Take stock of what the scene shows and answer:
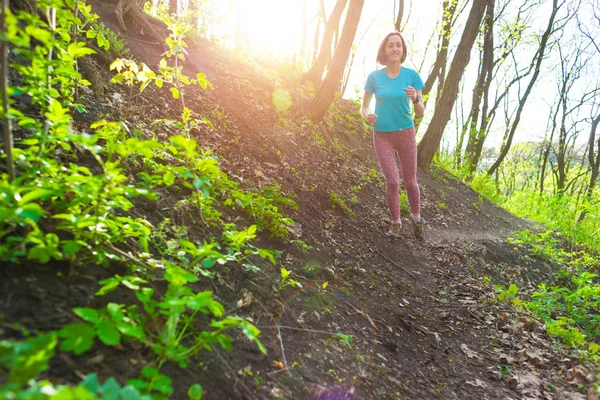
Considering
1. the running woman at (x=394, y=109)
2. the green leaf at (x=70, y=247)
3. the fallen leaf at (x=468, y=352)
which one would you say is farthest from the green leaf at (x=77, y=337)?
the running woman at (x=394, y=109)

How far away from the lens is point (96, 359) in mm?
1177

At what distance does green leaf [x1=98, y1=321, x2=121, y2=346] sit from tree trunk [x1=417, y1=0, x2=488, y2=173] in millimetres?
9163

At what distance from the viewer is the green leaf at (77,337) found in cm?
101

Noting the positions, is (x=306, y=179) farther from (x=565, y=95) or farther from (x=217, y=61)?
(x=565, y=95)

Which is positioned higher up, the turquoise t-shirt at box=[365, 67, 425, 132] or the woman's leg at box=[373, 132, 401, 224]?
the turquoise t-shirt at box=[365, 67, 425, 132]

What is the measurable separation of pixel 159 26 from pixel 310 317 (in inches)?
229

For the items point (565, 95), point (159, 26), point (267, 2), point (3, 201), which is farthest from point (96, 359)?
point (565, 95)

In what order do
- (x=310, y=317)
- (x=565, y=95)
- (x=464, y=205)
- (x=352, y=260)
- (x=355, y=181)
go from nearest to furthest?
(x=310, y=317) → (x=352, y=260) → (x=355, y=181) → (x=464, y=205) → (x=565, y=95)

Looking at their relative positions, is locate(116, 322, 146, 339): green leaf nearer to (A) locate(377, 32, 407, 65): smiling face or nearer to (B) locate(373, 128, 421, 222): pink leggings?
(B) locate(373, 128, 421, 222): pink leggings

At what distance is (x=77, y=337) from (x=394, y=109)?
4.04m

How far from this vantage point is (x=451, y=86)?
28.3ft

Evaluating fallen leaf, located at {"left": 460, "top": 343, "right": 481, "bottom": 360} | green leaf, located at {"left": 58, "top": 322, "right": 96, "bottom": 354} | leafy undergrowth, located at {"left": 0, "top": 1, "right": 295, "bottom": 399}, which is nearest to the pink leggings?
fallen leaf, located at {"left": 460, "top": 343, "right": 481, "bottom": 360}

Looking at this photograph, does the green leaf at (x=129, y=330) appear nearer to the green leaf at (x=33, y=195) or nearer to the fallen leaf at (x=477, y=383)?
the green leaf at (x=33, y=195)

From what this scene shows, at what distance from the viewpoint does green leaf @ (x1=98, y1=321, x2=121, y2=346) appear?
1.06 m
